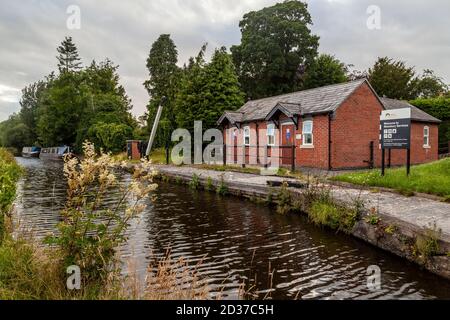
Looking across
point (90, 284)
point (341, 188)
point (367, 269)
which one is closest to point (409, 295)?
point (367, 269)

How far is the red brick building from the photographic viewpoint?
67.6ft

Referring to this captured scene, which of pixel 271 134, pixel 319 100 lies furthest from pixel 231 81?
pixel 319 100

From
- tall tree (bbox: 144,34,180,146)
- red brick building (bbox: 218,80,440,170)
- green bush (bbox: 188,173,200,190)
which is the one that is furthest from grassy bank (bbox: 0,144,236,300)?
tall tree (bbox: 144,34,180,146)

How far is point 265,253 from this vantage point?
8.00m

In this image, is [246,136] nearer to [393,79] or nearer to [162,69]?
[393,79]

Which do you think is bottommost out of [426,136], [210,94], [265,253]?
[265,253]

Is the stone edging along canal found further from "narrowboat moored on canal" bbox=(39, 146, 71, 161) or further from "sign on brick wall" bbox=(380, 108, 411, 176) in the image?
"narrowboat moored on canal" bbox=(39, 146, 71, 161)

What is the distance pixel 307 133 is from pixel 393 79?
77.5 ft

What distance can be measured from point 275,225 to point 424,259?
14.4 ft

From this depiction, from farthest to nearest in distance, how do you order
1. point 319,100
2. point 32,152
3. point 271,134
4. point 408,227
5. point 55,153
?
point 32,152, point 55,153, point 271,134, point 319,100, point 408,227

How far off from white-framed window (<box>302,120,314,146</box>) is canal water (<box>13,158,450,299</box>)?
9.60 meters

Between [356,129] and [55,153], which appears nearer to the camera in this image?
[356,129]

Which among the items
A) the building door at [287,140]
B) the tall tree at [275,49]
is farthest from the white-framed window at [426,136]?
the tall tree at [275,49]
